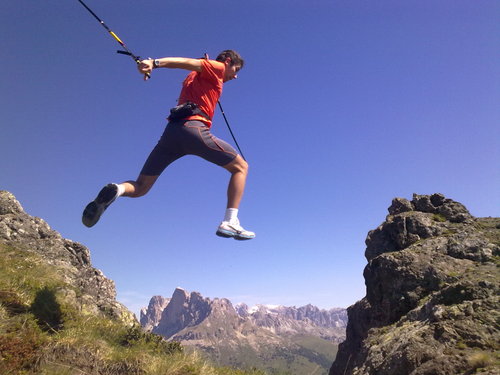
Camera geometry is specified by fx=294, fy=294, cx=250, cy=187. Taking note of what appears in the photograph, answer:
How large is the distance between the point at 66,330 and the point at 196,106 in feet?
16.0

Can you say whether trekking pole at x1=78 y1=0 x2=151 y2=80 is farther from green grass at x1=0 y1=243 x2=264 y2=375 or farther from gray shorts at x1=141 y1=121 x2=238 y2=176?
green grass at x1=0 y1=243 x2=264 y2=375

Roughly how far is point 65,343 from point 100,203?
7.88 ft

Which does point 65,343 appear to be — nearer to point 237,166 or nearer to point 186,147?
point 186,147

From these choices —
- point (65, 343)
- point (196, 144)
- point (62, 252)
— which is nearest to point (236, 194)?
point (196, 144)

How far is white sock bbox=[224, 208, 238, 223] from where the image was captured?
6084 mm

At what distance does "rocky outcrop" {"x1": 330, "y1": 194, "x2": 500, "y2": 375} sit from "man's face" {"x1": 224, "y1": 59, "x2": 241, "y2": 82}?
6.08 metres

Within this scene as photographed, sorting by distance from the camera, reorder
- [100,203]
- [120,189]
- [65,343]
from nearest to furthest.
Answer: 1. [65,343]
2. [100,203]
3. [120,189]

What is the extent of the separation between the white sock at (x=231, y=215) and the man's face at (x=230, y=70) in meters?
2.92

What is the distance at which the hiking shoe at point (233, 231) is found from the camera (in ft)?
19.2

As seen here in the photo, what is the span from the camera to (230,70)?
6477 millimetres

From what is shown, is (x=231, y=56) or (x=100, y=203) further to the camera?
(x=231, y=56)

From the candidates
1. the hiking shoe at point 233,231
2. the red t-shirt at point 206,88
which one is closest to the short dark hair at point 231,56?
the red t-shirt at point 206,88

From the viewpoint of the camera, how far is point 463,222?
884 inches

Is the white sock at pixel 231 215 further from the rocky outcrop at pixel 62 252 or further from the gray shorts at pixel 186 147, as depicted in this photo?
the rocky outcrop at pixel 62 252
